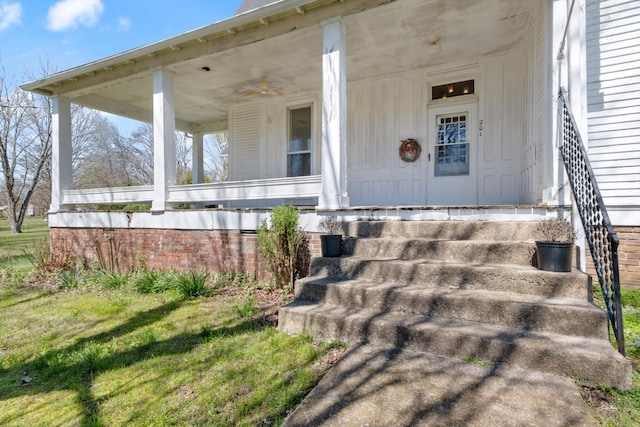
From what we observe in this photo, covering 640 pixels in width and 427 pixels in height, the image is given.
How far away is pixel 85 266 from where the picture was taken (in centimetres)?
590

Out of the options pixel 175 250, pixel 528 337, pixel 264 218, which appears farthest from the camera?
pixel 175 250

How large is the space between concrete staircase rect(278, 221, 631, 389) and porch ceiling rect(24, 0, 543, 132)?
2.70 metres

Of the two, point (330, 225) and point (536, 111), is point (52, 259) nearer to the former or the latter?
point (330, 225)

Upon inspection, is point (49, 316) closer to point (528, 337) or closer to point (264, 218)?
point (264, 218)

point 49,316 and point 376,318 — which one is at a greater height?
point 376,318

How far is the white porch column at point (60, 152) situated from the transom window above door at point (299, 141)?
4.21 m

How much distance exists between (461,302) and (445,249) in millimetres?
740

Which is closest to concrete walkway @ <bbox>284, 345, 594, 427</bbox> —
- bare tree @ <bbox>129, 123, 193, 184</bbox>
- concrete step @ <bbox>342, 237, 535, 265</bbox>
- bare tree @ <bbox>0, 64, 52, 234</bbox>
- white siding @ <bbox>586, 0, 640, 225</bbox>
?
concrete step @ <bbox>342, 237, 535, 265</bbox>

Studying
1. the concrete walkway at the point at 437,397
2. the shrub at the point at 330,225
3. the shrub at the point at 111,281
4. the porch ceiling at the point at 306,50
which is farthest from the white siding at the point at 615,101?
the shrub at the point at 111,281

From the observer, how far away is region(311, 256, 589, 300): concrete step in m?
2.42

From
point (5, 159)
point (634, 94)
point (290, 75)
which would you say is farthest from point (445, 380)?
point (5, 159)

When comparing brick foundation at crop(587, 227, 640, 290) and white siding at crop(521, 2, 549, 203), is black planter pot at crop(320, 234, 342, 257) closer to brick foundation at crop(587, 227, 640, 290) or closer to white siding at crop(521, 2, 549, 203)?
white siding at crop(521, 2, 549, 203)

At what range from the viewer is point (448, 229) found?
338 centimetres

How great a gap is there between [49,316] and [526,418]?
4.67 m
